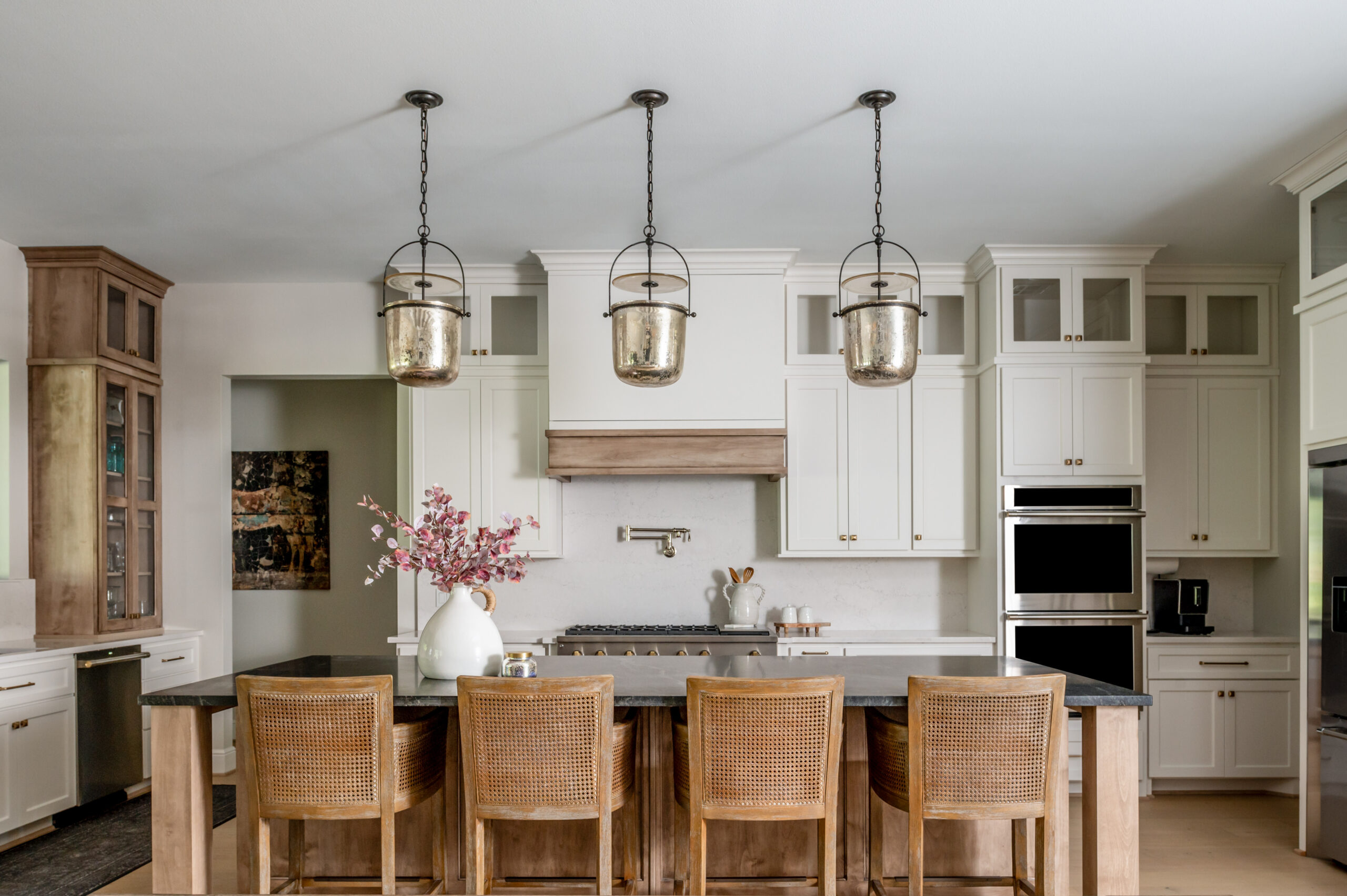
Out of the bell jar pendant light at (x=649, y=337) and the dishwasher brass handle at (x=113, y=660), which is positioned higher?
the bell jar pendant light at (x=649, y=337)

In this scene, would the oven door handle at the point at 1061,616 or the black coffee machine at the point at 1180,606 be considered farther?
the black coffee machine at the point at 1180,606

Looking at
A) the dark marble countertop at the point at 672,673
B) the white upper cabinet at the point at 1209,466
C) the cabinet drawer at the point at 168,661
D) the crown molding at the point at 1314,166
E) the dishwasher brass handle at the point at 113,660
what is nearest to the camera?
the dark marble countertop at the point at 672,673

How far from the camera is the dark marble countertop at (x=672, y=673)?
2.67m

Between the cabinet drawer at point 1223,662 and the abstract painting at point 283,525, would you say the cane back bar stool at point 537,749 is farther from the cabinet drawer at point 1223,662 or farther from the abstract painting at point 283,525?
the abstract painting at point 283,525

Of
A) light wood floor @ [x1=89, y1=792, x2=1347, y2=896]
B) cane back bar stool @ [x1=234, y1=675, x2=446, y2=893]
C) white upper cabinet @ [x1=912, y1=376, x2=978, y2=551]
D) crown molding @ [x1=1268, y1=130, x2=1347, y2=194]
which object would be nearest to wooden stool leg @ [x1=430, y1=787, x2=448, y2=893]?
cane back bar stool @ [x1=234, y1=675, x2=446, y2=893]

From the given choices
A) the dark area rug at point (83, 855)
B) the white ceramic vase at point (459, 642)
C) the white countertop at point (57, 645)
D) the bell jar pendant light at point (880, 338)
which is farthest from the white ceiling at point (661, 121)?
the dark area rug at point (83, 855)

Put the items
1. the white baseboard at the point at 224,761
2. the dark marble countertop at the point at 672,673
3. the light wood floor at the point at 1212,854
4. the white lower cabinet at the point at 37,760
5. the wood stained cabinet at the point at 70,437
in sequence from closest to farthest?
the dark marble countertop at the point at 672,673 < the light wood floor at the point at 1212,854 < the white lower cabinet at the point at 37,760 < the wood stained cabinet at the point at 70,437 < the white baseboard at the point at 224,761

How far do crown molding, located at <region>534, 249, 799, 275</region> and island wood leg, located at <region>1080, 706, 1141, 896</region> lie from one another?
265cm

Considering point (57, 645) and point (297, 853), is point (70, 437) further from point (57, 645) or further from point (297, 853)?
point (297, 853)

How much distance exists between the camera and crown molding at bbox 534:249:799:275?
15.4 ft

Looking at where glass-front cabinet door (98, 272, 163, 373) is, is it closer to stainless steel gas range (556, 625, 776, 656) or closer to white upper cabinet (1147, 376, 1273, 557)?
stainless steel gas range (556, 625, 776, 656)

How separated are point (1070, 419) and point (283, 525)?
4.54 metres

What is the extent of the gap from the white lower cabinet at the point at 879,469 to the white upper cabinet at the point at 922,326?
109mm

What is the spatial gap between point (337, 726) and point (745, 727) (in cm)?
108
